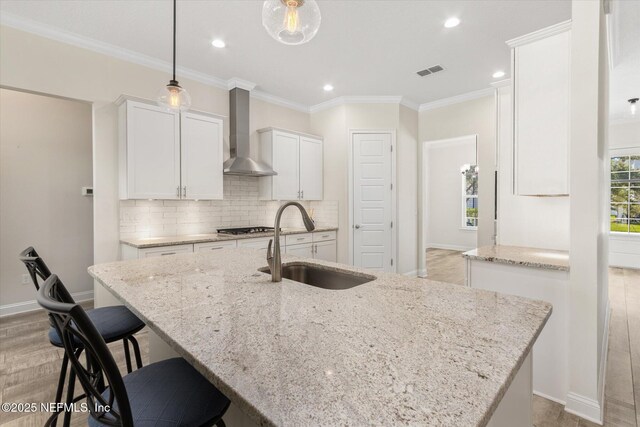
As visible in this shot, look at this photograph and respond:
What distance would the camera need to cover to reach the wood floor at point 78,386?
1.86m

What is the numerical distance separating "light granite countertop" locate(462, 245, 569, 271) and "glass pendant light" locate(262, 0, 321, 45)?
6.22 feet

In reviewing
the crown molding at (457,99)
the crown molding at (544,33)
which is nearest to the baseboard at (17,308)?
the crown molding at (544,33)

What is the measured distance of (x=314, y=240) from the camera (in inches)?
181

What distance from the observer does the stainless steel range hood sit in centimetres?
417

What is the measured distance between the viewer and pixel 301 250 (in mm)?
4395

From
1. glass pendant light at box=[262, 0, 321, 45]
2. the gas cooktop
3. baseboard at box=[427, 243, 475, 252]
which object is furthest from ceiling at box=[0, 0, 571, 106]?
baseboard at box=[427, 243, 475, 252]

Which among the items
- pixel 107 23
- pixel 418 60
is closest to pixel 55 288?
pixel 107 23

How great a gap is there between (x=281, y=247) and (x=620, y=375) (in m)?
3.43

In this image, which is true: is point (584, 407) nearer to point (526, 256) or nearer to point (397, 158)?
point (526, 256)

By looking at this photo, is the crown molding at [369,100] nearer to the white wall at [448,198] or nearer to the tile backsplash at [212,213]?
the tile backsplash at [212,213]

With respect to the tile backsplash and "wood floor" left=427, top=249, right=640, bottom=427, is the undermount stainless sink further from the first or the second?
the tile backsplash

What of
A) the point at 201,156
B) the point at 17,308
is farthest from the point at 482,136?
the point at 17,308

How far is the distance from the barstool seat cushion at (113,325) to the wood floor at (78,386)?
0.67 metres

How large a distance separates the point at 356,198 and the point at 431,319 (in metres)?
3.93
